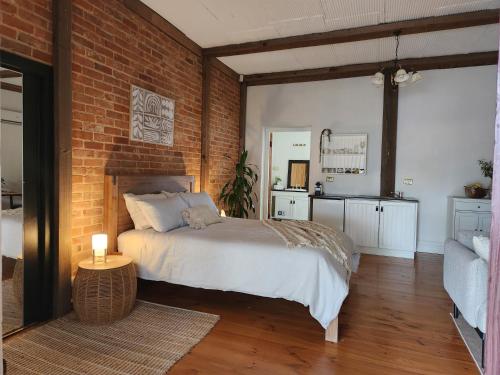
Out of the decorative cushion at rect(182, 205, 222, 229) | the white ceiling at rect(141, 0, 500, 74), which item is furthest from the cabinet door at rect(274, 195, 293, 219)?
the decorative cushion at rect(182, 205, 222, 229)

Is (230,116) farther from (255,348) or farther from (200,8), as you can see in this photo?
(255,348)

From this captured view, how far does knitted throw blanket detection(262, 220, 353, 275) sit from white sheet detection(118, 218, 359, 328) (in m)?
0.09

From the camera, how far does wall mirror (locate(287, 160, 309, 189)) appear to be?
7840 mm

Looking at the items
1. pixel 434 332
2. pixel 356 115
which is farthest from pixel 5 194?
pixel 356 115

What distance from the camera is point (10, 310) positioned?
2.54 metres

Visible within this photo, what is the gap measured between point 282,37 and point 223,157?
216 cm

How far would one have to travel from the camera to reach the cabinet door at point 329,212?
203 inches

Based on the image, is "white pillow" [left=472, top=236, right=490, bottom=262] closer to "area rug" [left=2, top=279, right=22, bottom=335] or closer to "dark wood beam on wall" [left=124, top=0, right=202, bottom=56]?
"area rug" [left=2, top=279, right=22, bottom=335]

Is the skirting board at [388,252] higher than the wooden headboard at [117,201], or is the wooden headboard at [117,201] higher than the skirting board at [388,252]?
the wooden headboard at [117,201]

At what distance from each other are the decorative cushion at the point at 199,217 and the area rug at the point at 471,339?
2403 mm

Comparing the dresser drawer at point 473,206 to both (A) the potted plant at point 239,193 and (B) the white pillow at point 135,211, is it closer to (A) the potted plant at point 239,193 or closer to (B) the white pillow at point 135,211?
(A) the potted plant at point 239,193

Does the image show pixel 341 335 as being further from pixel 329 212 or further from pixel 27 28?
pixel 27 28

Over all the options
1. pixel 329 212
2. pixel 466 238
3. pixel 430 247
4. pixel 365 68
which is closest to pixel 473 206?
pixel 430 247

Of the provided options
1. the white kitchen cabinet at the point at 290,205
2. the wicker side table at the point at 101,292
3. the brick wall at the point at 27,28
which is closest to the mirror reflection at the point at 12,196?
the brick wall at the point at 27,28
